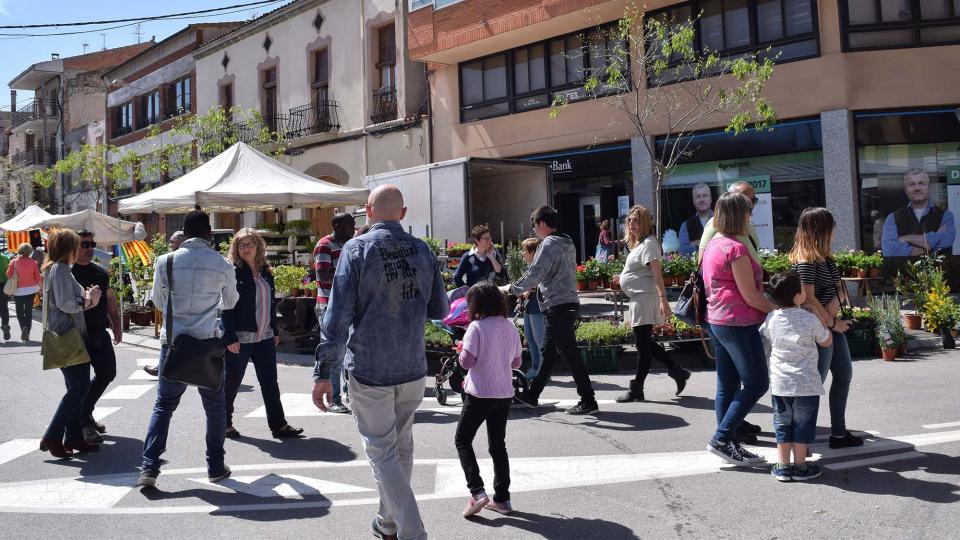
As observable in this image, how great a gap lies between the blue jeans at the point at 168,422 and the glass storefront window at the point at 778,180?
44.5 ft

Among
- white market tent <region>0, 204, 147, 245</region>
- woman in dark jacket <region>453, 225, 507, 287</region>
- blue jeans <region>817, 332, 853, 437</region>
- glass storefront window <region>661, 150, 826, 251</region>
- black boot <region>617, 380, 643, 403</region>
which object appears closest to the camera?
blue jeans <region>817, 332, 853, 437</region>

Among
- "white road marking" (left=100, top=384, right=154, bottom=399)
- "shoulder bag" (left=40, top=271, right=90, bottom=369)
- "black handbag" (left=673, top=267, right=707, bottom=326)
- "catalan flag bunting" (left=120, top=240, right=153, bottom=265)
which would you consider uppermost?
"catalan flag bunting" (left=120, top=240, right=153, bottom=265)

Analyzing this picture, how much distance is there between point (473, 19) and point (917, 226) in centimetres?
1091

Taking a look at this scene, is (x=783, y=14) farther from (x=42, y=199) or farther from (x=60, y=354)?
(x=42, y=199)

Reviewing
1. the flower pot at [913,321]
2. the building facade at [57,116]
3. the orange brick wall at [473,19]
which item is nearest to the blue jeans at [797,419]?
the flower pot at [913,321]

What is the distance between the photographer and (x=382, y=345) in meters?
4.13

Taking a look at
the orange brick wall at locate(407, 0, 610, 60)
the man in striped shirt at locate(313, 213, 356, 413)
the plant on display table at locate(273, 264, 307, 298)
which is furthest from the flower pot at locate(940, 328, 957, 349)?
the orange brick wall at locate(407, 0, 610, 60)

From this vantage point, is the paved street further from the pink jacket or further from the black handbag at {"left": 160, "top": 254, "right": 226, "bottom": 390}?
the pink jacket

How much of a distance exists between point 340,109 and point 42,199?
3559cm

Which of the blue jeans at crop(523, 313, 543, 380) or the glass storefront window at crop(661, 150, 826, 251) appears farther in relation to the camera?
the glass storefront window at crop(661, 150, 826, 251)

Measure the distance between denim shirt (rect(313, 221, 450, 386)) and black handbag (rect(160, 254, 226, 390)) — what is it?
178cm

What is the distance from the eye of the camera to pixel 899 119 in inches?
639

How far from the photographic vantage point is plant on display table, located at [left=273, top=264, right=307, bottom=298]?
12802 millimetres

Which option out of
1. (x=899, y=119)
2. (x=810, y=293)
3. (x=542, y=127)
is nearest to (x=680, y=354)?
(x=810, y=293)
